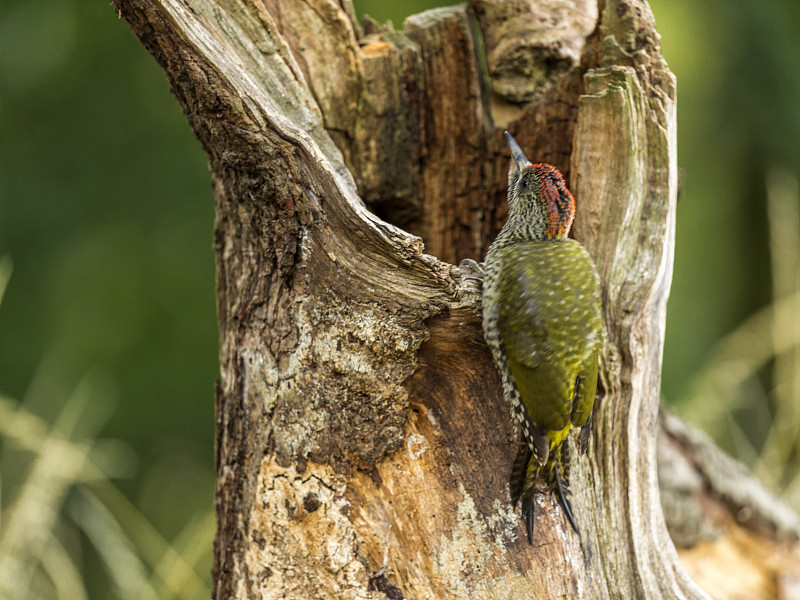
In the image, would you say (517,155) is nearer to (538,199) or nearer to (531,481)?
(538,199)

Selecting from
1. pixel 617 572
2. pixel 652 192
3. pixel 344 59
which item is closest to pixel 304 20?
pixel 344 59

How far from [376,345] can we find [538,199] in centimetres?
72

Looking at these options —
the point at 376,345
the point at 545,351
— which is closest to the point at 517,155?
the point at 545,351

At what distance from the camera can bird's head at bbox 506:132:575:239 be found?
6.48 ft

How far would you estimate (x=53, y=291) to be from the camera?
15.0 ft

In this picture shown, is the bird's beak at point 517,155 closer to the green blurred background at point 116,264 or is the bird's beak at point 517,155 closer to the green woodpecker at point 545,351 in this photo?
the green woodpecker at point 545,351

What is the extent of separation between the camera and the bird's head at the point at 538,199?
197 cm

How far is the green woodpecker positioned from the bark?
6cm

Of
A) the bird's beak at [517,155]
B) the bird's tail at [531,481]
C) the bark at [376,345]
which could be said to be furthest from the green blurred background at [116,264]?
the bird's tail at [531,481]

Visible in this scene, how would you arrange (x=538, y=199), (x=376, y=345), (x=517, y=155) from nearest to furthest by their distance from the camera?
(x=376, y=345) → (x=538, y=199) → (x=517, y=155)

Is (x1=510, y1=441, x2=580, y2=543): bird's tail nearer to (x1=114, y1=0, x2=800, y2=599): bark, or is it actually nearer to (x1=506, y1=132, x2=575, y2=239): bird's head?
(x1=114, y1=0, x2=800, y2=599): bark

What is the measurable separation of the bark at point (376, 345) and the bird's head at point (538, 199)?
5 centimetres

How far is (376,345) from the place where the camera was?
5.38 ft

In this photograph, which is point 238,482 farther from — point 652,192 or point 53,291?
point 53,291
